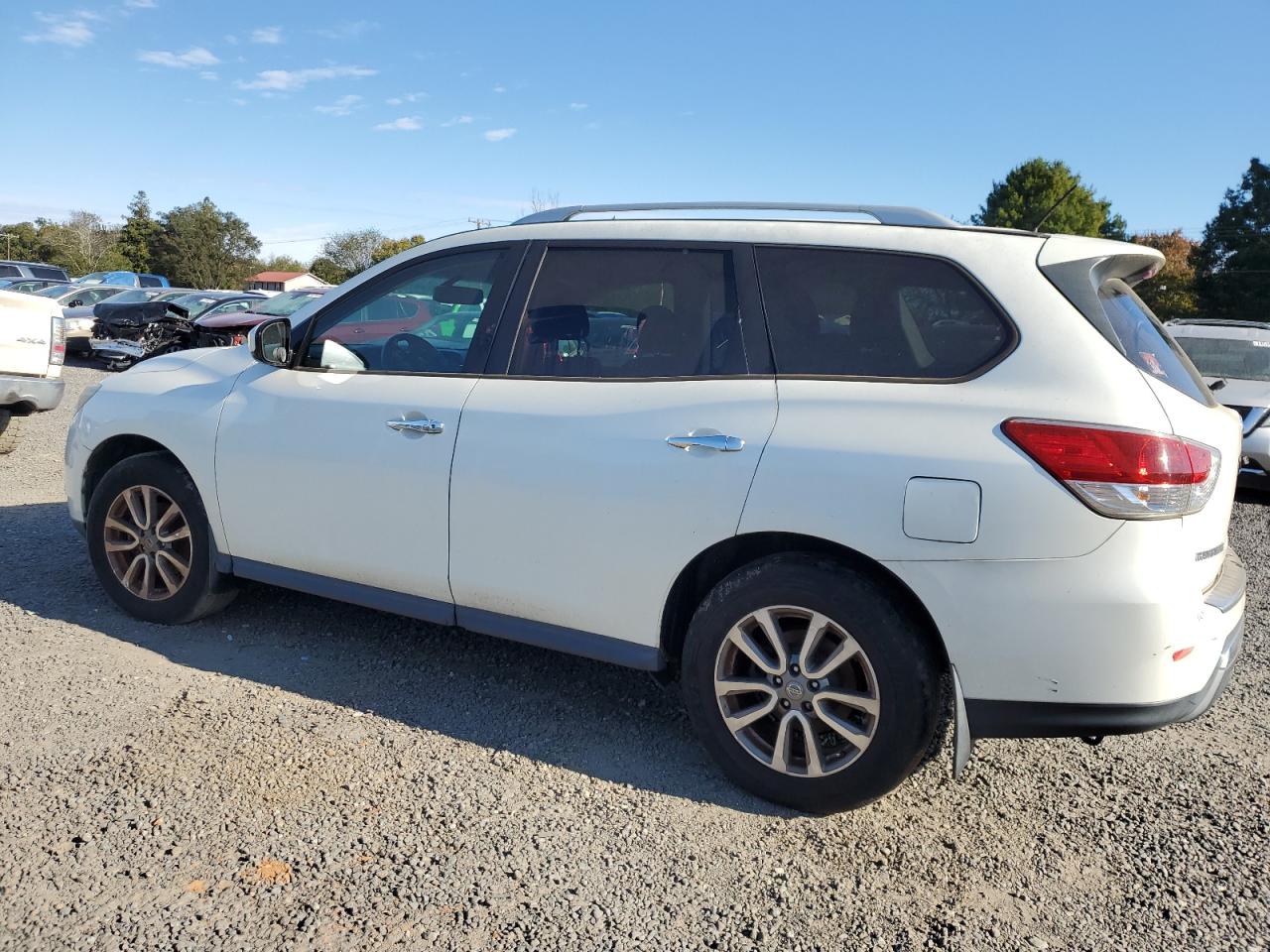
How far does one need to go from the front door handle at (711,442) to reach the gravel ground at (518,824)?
115cm

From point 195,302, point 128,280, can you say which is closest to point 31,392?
point 195,302

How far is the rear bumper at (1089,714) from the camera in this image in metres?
2.70

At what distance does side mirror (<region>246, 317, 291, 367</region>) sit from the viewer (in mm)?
4074

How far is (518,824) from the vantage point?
295 cm

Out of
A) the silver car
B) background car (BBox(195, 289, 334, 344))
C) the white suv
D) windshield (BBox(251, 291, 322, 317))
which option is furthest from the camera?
windshield (BBox(251, 291, 322, 317))

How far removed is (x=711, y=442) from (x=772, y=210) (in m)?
0.95

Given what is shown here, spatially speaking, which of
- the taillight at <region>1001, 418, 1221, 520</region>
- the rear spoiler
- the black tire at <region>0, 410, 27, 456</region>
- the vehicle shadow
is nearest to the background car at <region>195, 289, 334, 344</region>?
the black tire at <region>0, 410, 27, 456</region>

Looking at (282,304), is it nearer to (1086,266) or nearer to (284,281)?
(1086,266)

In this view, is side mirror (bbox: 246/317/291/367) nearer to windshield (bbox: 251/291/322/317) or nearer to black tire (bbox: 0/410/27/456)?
black tire (bbox: 0/410/27/456)

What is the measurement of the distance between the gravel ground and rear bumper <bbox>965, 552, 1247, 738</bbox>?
1.35 ft

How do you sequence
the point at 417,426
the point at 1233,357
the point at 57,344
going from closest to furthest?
the point at 417,426 < the point at 57,344 < the point at 1233,357

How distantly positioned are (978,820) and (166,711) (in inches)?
114

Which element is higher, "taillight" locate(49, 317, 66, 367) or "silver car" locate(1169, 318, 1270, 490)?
"silver car" locate(1169, 318, 1270, 490)

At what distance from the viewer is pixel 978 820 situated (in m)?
3.07
